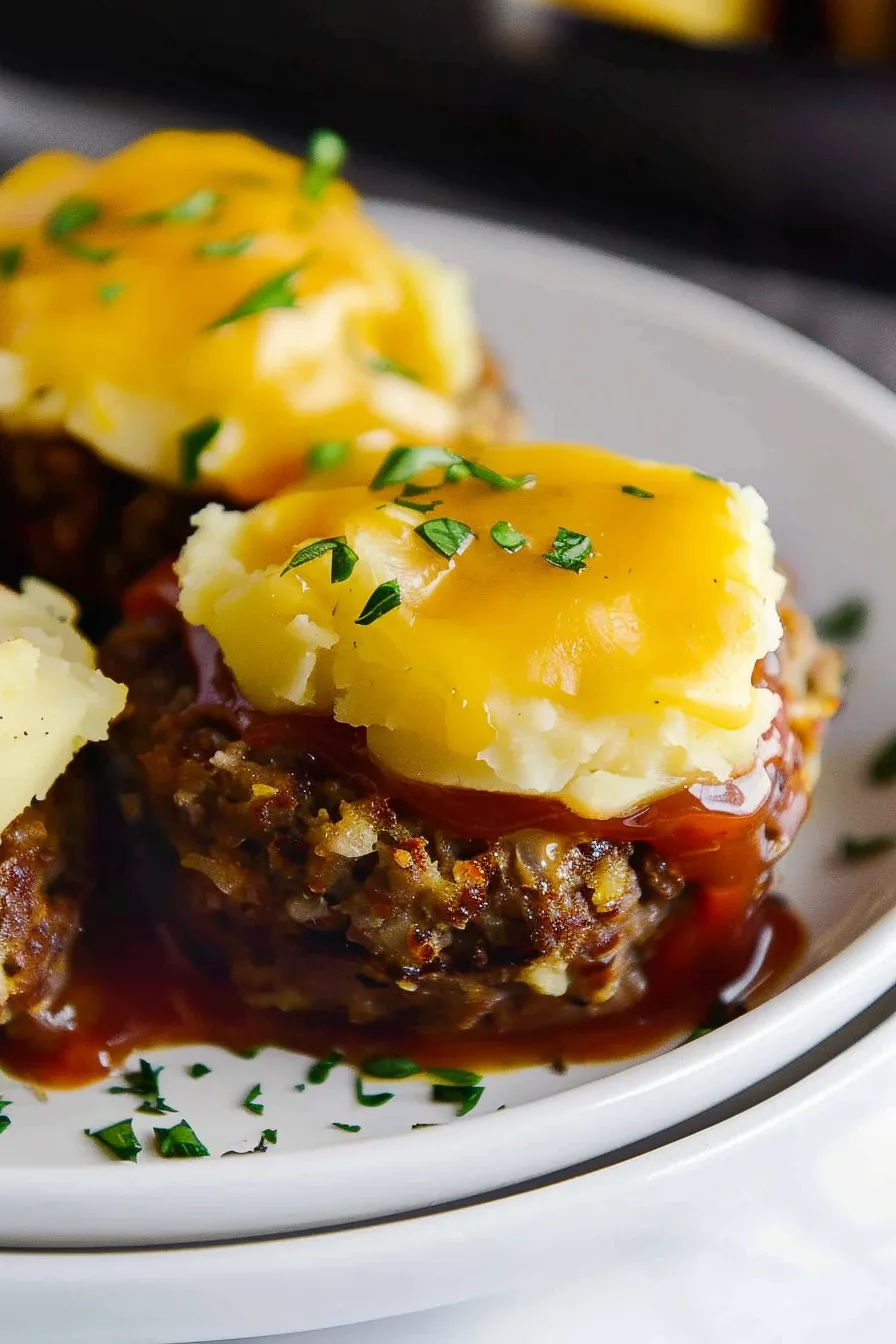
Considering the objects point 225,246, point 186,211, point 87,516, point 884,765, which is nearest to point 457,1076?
point 884,765

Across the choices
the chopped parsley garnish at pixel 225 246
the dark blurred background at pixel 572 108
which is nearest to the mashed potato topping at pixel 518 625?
the chopped parsley garnish at pixel 225 246

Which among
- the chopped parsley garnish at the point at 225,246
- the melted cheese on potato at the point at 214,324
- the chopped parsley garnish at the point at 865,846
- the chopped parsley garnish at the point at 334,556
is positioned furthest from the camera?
the chopped parsley garnish at the point at 225,246

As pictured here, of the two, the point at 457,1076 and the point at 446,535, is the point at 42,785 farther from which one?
the point at 457,1076

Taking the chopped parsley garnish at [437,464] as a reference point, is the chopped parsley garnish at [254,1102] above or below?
below

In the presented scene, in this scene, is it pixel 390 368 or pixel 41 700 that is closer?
pixel 41 700

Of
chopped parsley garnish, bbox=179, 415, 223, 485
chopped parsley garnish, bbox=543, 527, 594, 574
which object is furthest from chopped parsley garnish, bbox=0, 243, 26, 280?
chopped parsley garnish, bbox=543, 527, 594, 574

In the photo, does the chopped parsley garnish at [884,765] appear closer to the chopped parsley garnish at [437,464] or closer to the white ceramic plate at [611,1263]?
the white ceramic plate at [611,1263]

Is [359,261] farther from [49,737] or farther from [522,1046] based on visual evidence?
[522,1046]

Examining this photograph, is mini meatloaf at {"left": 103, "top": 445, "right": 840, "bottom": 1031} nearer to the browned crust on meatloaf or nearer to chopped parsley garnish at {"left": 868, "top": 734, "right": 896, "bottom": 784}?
chopped parsley garnish at {"left": 868, "top": 734, "right": 896, "bottom": 784}
